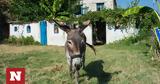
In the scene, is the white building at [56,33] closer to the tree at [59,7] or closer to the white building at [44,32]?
the white building at [44,32]

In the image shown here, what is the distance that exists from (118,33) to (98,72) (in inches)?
570

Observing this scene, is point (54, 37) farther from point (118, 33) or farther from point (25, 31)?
point (118, 33)

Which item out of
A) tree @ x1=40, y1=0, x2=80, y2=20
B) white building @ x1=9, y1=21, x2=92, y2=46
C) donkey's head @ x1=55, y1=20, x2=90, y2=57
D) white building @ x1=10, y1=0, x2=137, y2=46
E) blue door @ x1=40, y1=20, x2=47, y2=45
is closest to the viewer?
donkey's head @ x1=55, y1=20, x2=90, y2=57

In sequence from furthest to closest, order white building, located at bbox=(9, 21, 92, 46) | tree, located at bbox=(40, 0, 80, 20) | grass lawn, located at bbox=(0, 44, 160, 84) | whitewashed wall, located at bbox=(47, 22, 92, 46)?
tree, located at bbox=(40, 0, 80, 20), white building, located at bbox=(9, 21, 92, 46), whitewashed wall, located at bbox=(47, 22, 92, 46), grass lawn, located at bbox=(0, 44, 160, 84)

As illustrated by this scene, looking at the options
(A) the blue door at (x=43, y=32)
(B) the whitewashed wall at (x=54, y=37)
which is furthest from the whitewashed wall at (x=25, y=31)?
(B) the whitewashed wall at (x=54, y=37)

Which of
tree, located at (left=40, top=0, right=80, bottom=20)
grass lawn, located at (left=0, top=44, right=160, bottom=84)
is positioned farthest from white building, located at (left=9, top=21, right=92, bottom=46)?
grass lawn, located at (left=0, top=44, right=160, bottom=84)

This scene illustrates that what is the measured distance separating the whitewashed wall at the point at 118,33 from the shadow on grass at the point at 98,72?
12137 millimetres

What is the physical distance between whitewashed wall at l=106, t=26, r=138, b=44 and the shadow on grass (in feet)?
39.8

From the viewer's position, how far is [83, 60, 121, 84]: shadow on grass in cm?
1375

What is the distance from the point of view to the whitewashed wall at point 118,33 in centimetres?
2774

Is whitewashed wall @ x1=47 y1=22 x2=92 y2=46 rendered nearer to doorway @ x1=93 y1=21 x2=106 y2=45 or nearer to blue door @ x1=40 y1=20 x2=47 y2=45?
blue door @ x1=40 y1=20 x2=47 y2=45

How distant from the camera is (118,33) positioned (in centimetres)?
2881

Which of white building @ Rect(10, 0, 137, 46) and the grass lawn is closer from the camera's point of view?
the grass lawn

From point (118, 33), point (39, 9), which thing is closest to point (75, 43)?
point (118, 33)
